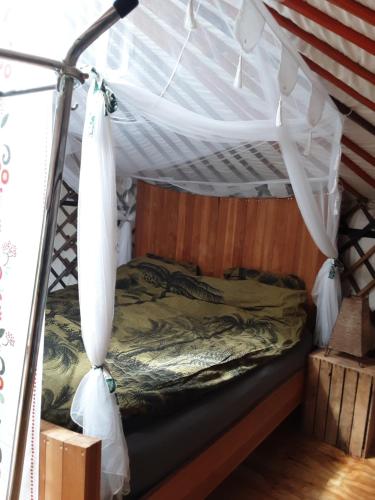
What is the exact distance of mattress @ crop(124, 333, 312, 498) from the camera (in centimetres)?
136

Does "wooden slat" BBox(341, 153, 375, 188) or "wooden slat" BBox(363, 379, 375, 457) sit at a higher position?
"wooden slat" BBox(341, 153, 375, 188)

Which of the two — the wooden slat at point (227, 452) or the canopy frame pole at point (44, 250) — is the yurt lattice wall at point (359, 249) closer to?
the wooden slat at point (227, 452)

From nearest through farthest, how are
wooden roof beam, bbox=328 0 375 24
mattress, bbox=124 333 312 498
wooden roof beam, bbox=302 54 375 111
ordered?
1. wooden roof beam, bbox=328 0 375 24
2. mattress, bbox=124 333 312 498
3. wooden roof beam, bbox=302 54 375 111

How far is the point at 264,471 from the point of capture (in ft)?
7.18

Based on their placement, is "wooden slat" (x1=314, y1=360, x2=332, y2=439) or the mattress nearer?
the mattress

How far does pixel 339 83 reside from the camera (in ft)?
5.89

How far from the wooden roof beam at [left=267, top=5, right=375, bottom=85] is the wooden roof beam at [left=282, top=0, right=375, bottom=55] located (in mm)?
145

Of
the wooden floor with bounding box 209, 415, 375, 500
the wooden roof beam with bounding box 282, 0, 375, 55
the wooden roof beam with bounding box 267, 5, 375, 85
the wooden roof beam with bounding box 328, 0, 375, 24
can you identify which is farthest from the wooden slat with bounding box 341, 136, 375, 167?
the wooden floor with bounding box 209, 415, 375, 500

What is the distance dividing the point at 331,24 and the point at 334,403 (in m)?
2.07

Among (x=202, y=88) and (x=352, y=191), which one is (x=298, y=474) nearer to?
(x=352, y=191)

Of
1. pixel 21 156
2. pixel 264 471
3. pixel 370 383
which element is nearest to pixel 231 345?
pixel 264 471

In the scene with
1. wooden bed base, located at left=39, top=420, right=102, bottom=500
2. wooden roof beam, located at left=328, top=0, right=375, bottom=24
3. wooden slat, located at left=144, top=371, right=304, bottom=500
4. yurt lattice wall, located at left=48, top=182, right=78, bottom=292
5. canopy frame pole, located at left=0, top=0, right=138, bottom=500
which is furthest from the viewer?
yurt lattice wall, located at left=48, top=182, right=78, bottom=292

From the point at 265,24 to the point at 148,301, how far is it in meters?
2.13

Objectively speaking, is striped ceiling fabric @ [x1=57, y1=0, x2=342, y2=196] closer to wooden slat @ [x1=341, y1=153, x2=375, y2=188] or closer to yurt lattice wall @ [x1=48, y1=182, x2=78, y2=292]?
wooden slat @ [x1=341, y1=153, x2=375, y2=188]
